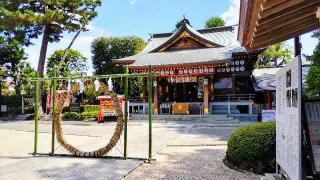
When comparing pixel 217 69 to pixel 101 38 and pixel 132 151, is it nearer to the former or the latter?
pixel 132 151

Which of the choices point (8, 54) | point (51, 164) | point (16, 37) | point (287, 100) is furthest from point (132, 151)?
point (8, 54)

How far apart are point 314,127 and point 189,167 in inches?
161

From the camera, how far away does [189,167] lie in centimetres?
→ 789

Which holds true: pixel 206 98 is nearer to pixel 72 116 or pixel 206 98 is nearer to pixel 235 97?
pixel 235 97

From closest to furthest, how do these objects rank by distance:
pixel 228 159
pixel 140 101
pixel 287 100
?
pixel 287 100 → pixel 228 159 → pixel 140 101

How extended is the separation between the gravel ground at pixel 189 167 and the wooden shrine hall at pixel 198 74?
531 inches

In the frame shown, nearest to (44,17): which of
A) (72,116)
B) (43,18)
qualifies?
(43,18)

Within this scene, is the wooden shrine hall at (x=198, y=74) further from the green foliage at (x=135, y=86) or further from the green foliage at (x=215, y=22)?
the green foliage at (x=215, y=22)

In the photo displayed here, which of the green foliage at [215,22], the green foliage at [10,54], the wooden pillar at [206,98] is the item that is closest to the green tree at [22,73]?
the green foliage at [10,54]

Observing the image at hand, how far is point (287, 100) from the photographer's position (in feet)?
15.0

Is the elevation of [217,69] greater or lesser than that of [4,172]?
greater

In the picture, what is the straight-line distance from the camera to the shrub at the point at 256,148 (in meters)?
6.94

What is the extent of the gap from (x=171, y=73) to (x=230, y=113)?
5.24 m

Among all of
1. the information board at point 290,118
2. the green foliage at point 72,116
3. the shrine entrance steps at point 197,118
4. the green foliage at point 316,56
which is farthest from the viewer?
the green foliage at point 72,116
